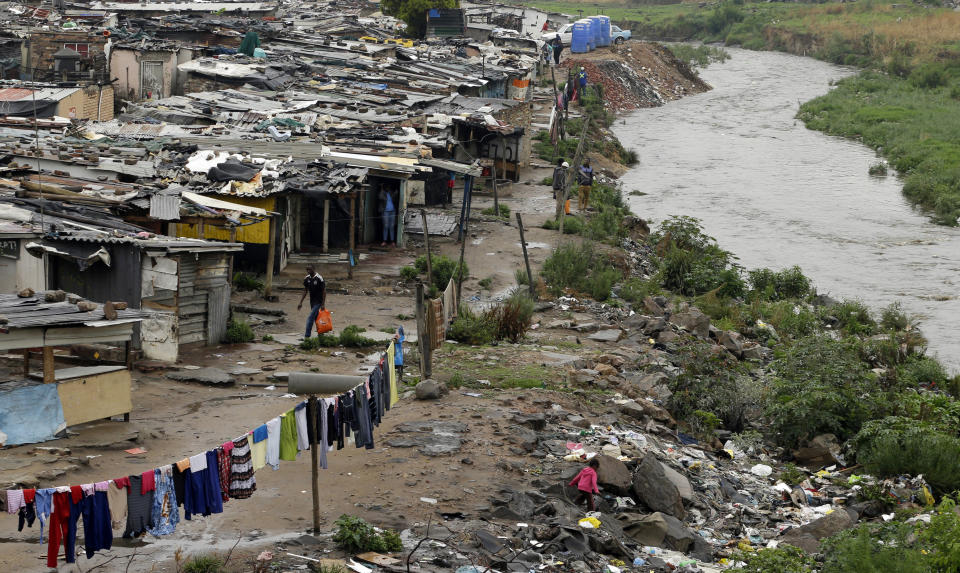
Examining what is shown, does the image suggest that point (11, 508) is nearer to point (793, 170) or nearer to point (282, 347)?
point (282, 347)

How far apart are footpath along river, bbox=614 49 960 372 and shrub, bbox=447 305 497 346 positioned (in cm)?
687

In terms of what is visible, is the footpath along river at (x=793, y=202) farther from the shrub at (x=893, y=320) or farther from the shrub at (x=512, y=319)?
the shrub at (x=512, y=319)

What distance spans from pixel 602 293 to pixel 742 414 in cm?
480

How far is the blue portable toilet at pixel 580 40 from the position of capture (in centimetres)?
4956

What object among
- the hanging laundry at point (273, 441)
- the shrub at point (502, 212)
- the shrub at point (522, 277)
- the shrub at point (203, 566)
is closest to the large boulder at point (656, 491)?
the hanging laundry at point (273, 441)

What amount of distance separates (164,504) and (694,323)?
31.9 feet

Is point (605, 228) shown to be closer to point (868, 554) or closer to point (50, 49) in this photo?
point (868, 554)

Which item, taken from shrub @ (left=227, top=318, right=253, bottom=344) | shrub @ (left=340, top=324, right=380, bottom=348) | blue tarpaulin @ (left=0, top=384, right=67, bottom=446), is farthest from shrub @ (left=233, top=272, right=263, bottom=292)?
blue tarpaulin @ (left=0, top=384, right=67, bottom=446)

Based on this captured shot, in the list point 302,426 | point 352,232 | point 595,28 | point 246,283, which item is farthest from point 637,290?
point 595,28

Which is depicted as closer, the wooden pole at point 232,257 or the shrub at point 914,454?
the shrub at point 914,454

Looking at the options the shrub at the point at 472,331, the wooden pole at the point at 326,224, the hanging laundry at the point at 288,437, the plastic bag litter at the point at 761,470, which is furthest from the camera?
the wooden pole at the point at 326,224

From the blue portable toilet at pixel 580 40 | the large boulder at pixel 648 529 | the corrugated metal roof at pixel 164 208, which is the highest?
the blue portable toilet at pixel 580 40

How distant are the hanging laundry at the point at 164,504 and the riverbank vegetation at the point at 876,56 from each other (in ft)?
74.5

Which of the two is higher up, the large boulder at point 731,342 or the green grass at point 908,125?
the green grass at point 908,125
